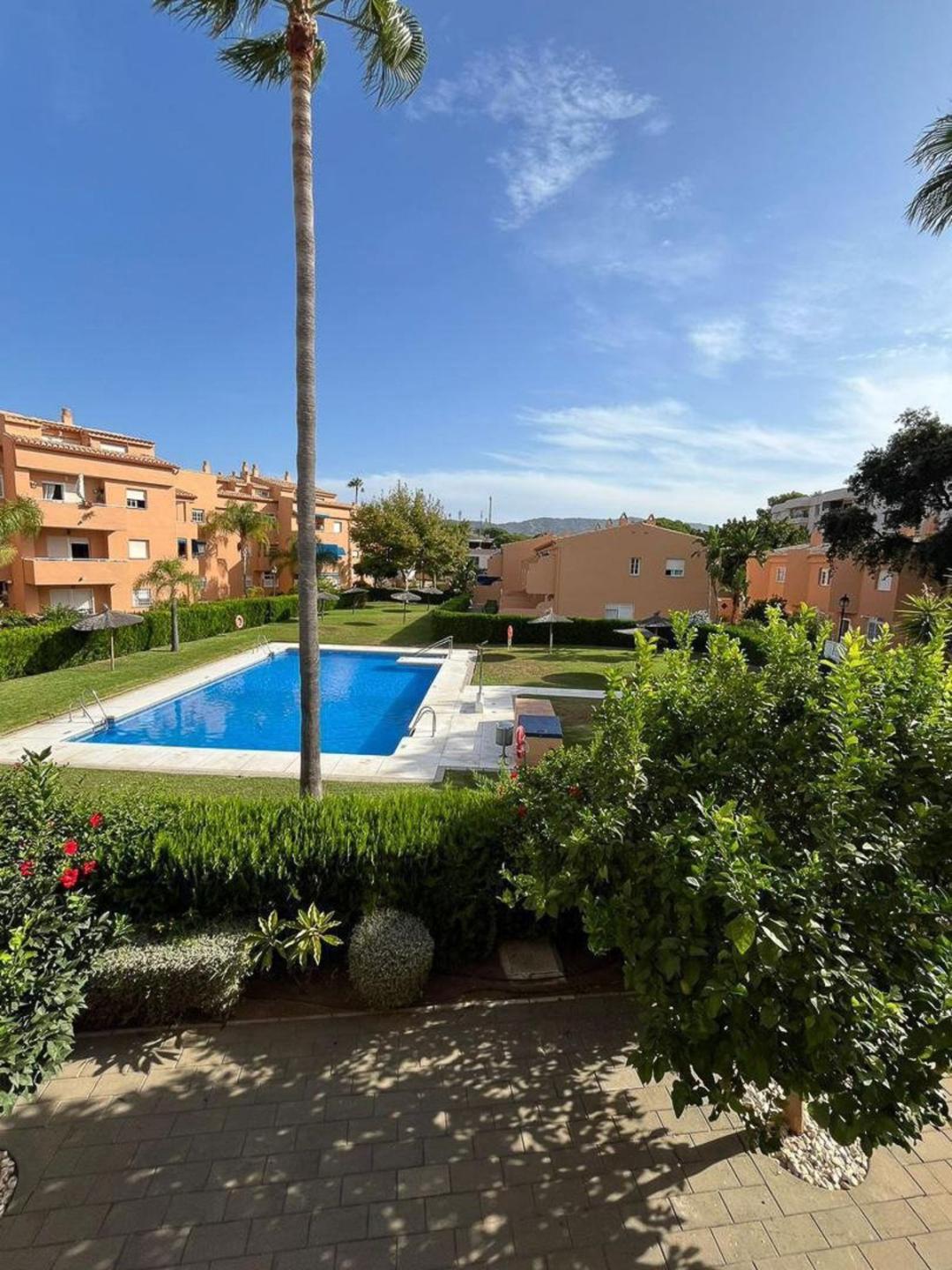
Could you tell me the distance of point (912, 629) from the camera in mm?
5277

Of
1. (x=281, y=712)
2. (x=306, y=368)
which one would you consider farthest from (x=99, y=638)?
(x=306, y=368)

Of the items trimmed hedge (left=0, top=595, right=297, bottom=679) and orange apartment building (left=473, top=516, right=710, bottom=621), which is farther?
orange apartment building (left=473, top=516, right=710, bottom=621)

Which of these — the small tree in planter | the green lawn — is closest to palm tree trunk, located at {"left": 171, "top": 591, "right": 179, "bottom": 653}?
the green lawn

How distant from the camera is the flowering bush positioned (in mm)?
4449

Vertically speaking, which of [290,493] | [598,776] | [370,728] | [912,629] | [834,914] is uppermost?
[290,493]

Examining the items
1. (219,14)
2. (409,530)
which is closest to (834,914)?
(219,14)

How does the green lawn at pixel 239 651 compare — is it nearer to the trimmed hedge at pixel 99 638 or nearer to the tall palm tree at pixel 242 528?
the trimmed hedge at pixel 99 638

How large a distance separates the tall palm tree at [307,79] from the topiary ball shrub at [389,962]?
3155mm

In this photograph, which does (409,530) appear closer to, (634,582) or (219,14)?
(634,582)

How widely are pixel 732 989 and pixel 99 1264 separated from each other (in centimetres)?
466

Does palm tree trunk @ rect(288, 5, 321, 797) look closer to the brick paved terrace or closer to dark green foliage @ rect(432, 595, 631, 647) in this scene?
the brick paved terrace

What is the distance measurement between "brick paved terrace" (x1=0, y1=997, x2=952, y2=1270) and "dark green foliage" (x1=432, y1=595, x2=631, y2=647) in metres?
30.5

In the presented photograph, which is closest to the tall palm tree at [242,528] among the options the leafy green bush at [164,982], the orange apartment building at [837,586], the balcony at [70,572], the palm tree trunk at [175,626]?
the balcony at [70,572]

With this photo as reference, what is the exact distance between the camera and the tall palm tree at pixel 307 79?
8227mm
